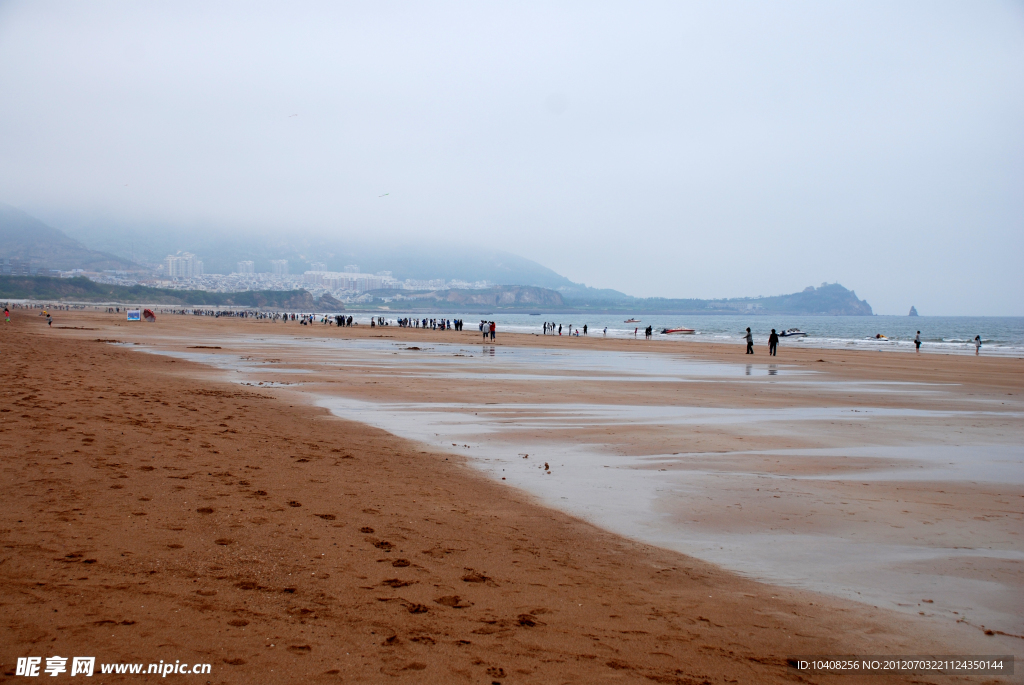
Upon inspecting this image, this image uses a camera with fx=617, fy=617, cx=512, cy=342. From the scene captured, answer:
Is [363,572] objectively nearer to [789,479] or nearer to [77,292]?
[789,479]

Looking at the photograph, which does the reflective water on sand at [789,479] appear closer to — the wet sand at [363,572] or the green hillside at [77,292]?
the wet sand at [363,572]

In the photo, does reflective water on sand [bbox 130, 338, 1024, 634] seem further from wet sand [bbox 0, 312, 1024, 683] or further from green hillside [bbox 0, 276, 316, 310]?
green hillside [bbox 0, 276, 316, 310]

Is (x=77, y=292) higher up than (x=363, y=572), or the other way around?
(x=77, y=292)

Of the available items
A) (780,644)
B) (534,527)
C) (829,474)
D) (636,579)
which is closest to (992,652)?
(780,644)

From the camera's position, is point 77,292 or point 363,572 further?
point 77,292

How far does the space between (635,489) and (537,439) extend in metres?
3.19

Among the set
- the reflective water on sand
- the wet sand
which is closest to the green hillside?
the reflective water on sand

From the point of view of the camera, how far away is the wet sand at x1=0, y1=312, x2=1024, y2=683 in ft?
11.0

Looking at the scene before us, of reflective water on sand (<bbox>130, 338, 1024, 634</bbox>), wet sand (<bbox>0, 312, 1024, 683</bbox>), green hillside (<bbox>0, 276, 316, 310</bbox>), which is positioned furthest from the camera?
green hillside (<bbox>0, 276, 316, 310</bbox>)

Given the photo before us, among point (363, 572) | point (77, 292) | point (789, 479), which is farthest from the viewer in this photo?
point (77, 292)

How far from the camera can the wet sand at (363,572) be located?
336cm

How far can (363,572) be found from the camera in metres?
4.45

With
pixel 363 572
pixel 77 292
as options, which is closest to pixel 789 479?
pixel 363 572

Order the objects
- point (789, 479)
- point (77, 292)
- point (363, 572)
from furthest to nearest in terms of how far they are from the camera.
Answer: point (77, 292), point (789, 479), point (363, 572)
